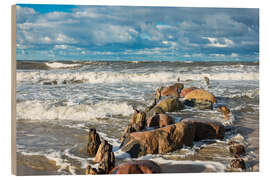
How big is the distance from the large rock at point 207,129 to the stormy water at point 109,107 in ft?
0.30

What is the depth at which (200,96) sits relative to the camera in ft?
17.8

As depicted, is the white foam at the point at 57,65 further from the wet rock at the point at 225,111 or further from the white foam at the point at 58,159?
the wet rock at the point at 225,111

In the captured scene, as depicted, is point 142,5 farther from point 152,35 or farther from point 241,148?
point 241,148

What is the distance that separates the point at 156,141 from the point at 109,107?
47.9 inches

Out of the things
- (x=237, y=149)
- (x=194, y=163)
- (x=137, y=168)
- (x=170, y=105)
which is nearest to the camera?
(x=137, y=168)

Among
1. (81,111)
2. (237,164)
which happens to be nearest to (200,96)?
(237,164)

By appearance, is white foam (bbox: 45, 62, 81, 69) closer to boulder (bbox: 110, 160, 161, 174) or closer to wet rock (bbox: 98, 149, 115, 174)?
wet rock (bbox: 98, 149, 115, 174)

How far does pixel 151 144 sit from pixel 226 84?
83.7 inches

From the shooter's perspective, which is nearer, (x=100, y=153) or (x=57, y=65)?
(x=100, y=153)

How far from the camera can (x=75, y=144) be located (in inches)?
170

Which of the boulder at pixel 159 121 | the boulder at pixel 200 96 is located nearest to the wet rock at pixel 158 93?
the boulder at pixel 200 96

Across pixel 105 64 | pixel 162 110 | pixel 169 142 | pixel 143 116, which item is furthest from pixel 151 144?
pixel 105 64

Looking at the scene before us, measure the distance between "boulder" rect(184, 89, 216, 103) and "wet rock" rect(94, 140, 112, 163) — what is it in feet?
6.89

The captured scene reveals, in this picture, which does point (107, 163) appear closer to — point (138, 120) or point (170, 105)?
point (138, 120)
